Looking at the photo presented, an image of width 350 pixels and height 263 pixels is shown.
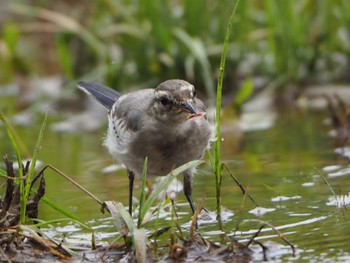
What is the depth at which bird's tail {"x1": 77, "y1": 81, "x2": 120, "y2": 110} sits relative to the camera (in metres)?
6.73

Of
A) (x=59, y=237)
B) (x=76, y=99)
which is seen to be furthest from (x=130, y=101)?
(x=76, y=99)

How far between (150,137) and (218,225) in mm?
765

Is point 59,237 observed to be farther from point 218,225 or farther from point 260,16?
point 260,16

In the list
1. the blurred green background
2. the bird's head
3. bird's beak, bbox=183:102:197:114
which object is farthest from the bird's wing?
the blurred green background

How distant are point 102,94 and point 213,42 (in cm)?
339

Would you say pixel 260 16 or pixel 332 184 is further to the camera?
pixel 260 16

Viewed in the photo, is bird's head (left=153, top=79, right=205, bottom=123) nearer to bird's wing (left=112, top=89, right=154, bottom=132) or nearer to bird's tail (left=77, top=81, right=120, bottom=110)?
bird's wing (left=112, top=89, right=154, bottom=132)

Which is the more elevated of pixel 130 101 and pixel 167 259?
pixel 130 101

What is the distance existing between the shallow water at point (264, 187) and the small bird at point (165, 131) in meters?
0.33

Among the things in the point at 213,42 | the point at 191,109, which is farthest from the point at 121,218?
the point at 213,42

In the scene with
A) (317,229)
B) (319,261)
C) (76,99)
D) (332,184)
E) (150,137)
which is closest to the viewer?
(319,261)

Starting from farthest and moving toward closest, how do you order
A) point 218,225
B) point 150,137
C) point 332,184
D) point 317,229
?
point 332,184 < point 150,137 < point 218,225 < point 317,229

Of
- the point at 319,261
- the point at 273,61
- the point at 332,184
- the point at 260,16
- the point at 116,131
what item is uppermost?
the point at 260,16

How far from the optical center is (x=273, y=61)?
988 centimetres
